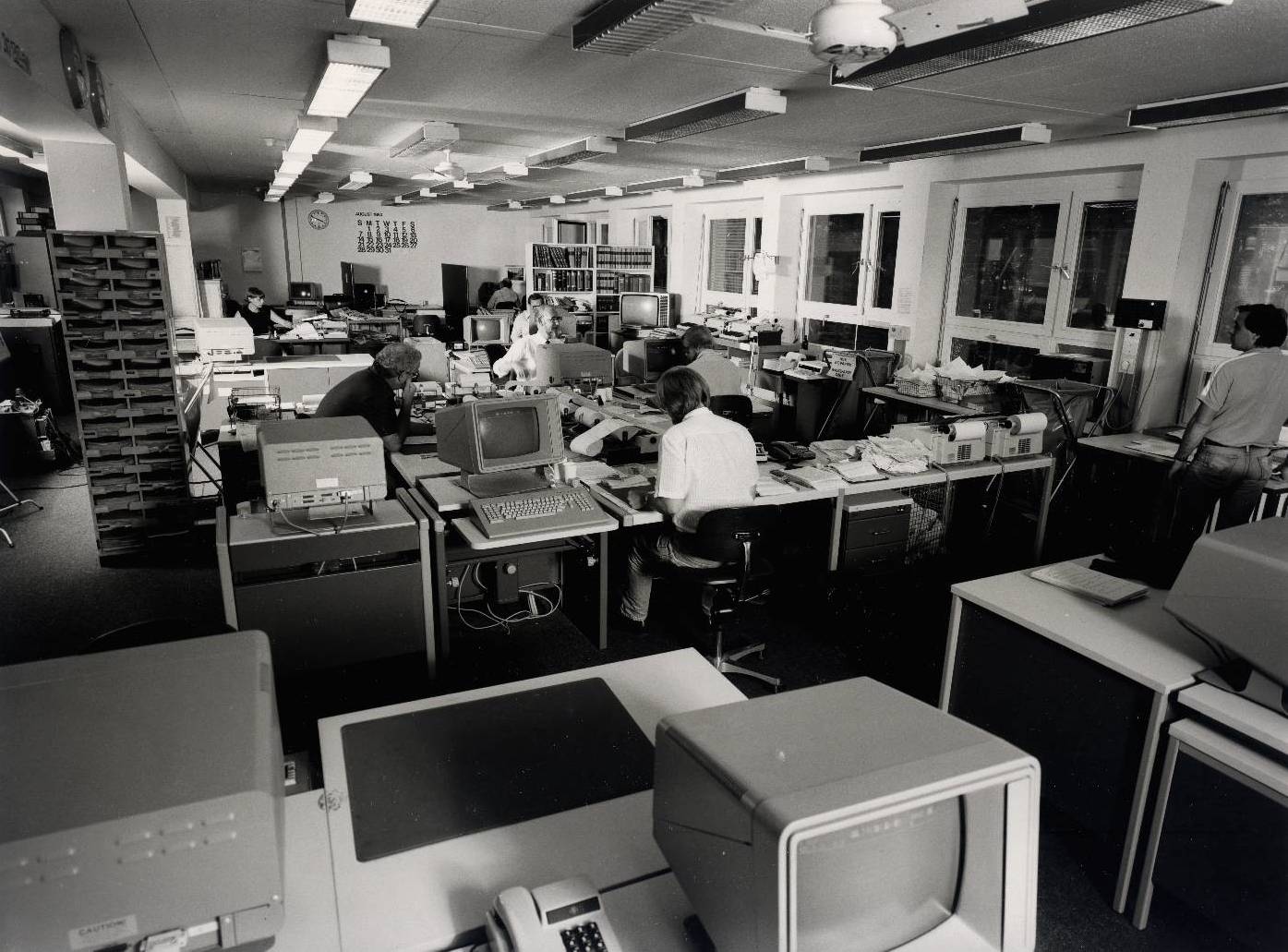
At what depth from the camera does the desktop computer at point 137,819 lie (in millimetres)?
922

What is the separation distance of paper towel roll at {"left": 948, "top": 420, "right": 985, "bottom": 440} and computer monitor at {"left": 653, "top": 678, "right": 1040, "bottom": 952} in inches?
129

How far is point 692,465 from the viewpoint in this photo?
328cm

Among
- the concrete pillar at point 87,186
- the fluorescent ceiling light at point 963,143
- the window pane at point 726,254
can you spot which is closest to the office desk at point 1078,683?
the fluorescent ceiling light at point 963,143

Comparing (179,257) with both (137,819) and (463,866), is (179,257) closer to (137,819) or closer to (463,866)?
(463,866)

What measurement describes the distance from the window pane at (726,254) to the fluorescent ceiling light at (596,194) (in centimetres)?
131

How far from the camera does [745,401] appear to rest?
16.4 feet

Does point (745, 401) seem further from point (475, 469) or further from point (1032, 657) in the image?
point (1032, 657)

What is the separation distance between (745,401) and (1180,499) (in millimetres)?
2477

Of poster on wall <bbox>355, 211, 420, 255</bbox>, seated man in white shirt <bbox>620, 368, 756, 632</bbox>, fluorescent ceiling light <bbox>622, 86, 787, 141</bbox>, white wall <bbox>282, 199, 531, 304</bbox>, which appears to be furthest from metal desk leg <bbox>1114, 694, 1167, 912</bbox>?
poster on wall <bbox>355, 211, 420, 255</bbox>

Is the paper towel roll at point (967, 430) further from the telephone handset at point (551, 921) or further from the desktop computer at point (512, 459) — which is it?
the telephone handset at point (551, 921)

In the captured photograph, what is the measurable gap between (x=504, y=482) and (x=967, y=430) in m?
2.43

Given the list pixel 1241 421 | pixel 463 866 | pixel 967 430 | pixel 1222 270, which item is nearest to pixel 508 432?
pixel 463 866

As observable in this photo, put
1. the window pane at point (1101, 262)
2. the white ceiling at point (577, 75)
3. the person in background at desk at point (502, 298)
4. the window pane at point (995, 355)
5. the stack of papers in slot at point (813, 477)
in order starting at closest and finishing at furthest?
the white ceiling at point (577, 75) < the stack of papers in slot at point (813, 477) < the window pane at point (1101, 262) < the window pane at point (995, 355) < the person in background at desk at point (502, 298)

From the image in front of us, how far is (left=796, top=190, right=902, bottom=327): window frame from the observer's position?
7641 mm
